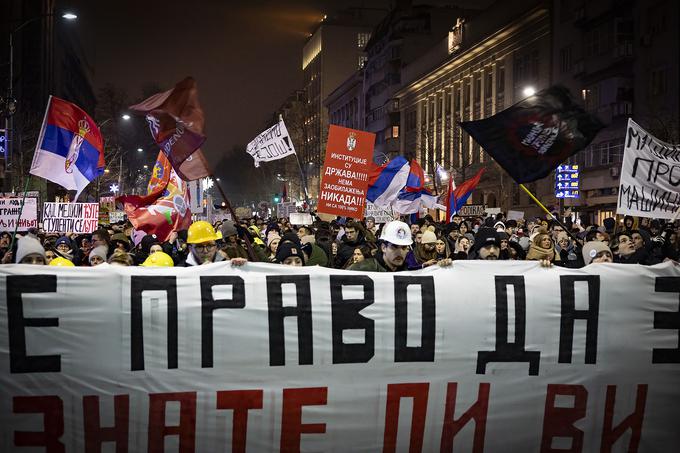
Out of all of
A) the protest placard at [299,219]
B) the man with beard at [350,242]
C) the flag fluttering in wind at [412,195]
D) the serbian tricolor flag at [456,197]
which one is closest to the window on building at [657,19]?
the protest placard at [299,219]

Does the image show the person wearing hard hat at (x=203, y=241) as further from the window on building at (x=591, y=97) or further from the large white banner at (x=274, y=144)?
the window on building at (x=591, y=97)

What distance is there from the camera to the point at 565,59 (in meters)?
48.3

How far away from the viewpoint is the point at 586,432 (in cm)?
570

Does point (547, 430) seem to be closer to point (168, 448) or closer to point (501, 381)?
point (501, 381)

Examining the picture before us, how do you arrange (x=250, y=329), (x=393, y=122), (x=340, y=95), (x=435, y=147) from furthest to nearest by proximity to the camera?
(x=340, y=95)
(x=393, y=122)
(x=435, y=147)
(x=250, y=329)

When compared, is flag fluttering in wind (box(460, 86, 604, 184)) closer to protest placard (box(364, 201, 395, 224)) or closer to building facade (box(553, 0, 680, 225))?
protest placard (box(364, 201, 395, 224))

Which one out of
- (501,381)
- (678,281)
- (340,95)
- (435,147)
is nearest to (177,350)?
(501,381)

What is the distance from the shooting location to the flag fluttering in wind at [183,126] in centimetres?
912

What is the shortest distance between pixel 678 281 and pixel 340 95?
110 meters

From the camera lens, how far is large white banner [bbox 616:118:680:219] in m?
9.56

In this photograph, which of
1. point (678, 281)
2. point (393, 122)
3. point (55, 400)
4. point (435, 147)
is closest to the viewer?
point (55, 400)

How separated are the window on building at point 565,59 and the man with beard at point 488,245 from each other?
41866 millimetres

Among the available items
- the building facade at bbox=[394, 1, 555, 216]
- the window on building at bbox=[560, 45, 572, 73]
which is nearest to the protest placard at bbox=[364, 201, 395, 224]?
the building facade at bbox=[394, 1, 555, 216]

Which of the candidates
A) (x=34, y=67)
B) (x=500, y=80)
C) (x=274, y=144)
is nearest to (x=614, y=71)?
(x=500, y=80)
